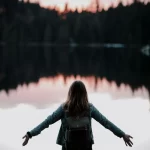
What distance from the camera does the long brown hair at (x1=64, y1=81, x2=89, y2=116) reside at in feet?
16.8

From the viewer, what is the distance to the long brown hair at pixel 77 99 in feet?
16.8

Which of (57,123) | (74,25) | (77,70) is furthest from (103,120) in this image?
(74,25)

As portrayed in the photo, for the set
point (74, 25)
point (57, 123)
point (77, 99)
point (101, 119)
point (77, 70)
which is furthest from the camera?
point (74, 25)

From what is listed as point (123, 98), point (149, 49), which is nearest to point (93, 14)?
point (149, 49)

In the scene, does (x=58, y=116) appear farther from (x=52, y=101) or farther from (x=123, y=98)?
(x=123, y=98)

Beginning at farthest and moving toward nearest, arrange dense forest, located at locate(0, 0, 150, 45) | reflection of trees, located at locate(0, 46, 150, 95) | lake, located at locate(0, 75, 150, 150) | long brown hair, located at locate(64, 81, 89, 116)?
dense forest, located at locate(0, 0, 150, 45) → reflection of trees, located at locate(0, 46, 150, 95) → lake, located at locate(0, 75, 150, 150) → long brown hair, located at locate(64, 81, 89, 116)

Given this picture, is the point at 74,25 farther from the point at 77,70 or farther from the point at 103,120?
the point at 103,120

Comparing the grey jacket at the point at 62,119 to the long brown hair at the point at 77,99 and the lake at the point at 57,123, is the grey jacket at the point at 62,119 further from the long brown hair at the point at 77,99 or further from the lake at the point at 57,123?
the lake at the point at 57,123

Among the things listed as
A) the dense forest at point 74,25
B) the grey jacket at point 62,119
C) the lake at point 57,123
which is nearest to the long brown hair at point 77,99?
the grey jacket at point 62,119

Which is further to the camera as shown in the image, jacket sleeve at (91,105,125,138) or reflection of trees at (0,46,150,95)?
reflection of trees at (0,46,150,95)

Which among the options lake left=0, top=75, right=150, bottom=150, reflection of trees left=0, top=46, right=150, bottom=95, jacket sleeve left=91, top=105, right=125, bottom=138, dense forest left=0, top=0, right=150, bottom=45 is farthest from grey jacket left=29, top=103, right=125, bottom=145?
dense forest left=0, top=0, right=150, bottom=45

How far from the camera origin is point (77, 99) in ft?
16.8

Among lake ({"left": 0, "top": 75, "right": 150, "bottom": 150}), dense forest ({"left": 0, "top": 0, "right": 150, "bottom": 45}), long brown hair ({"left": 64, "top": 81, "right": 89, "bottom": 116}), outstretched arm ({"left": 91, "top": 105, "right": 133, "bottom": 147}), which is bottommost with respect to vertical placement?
dense forest ({"left": 0, "top": 0, "right": 150, "bottom": 45})

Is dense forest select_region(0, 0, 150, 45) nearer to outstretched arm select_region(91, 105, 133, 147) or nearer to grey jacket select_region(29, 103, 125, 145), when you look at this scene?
outstretched arm select_region(91, 105, 133, 147)
